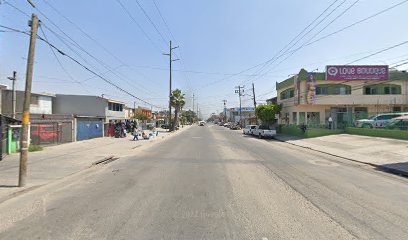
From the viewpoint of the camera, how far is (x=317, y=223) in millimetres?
5281

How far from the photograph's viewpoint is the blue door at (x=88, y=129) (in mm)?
26783

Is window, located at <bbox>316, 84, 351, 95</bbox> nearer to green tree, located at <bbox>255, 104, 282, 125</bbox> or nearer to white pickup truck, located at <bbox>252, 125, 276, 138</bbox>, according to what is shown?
green tree, located at <bbox>255, 104, 282, 125</bbox>

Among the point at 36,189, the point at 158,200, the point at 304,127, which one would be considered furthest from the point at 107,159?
the point at 304,127

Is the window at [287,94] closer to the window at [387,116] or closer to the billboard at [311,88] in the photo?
the billboard at [311,88]

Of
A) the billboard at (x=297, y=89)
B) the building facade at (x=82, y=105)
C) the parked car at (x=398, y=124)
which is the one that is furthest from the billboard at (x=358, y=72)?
the building facade at (x=82, y=105)

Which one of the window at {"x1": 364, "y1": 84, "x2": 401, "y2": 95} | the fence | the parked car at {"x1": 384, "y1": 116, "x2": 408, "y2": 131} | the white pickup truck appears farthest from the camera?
the window at {"x1": 364, "y1": 84, "x2": 401, "y2": 95}

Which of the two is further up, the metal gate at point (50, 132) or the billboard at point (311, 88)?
the billboard at point (311, 88)

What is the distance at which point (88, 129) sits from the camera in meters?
28.8

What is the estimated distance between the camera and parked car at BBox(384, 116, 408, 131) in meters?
23.1

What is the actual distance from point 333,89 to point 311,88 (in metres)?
3.97

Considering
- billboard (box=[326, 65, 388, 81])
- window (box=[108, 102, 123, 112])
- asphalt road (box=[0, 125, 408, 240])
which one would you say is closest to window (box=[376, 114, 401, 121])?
billboard (box=[326, 65, 388, 81])

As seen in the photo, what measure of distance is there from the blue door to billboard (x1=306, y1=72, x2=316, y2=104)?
26.5m

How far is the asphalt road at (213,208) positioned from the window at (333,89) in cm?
3010

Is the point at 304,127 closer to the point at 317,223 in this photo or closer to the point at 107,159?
the point at 107,159
